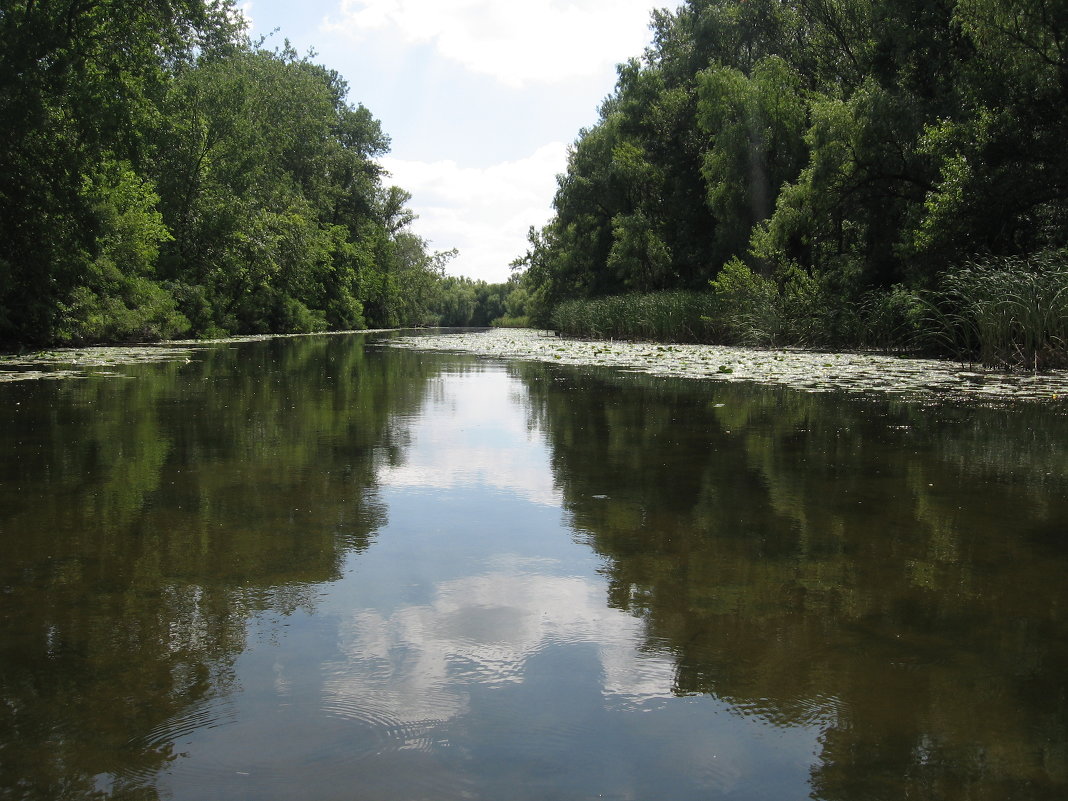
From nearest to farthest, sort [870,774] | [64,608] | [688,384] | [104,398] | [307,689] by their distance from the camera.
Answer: [870,774], [307,689], [64,608], [104,398], [688,384]

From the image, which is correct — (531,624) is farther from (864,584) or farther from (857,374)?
(857,374)

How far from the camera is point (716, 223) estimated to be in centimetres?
3775

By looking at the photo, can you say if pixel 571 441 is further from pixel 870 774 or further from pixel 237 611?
pixel 870 774

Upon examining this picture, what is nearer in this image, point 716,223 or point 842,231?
point 842,231

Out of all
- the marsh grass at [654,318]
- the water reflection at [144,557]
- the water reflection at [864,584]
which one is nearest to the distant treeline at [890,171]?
the marsh grass at [654,318]

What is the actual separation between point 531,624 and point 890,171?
2145 centimetres

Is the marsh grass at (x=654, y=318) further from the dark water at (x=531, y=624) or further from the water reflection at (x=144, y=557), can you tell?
the dark water at (x=531, y=624)

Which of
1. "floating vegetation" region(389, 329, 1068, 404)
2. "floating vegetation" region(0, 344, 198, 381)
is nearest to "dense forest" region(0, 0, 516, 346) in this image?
"floating vegetation" region(0, 344, 198, 381)

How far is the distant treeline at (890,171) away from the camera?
17.4 m

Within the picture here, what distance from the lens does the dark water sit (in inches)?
78.7

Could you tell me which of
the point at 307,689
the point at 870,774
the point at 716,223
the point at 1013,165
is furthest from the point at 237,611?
the point at 716,223

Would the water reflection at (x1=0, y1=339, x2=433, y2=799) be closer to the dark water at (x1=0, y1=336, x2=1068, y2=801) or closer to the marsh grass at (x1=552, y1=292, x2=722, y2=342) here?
the dark water at (x1=0, y1=336, x2=1068, y2=801)

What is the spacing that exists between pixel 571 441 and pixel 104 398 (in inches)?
232

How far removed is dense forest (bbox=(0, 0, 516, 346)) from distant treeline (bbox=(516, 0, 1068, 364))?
16.0 m
